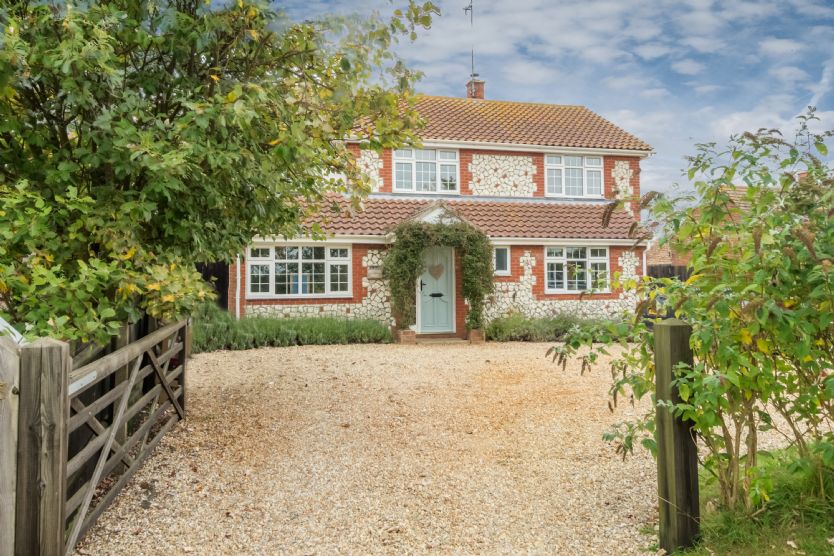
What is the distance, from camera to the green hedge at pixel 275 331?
40.7 feet

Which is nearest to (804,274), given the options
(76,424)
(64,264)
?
(76,424)

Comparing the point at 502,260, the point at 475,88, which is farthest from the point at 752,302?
the point at 475,88

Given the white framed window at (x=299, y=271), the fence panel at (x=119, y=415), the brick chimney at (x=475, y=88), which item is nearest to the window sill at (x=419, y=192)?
the white framed window at (x=299, y=271)

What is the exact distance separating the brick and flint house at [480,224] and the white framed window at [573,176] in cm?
3

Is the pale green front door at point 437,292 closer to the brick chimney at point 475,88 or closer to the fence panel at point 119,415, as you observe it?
the brick chimney at point 475,88

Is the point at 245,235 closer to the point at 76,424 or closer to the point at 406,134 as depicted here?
the point at 406,134

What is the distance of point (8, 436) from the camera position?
254 centimetres

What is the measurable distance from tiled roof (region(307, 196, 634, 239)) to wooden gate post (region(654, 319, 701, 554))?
12087 millimetres

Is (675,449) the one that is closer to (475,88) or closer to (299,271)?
(299,271)

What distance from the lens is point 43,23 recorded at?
3.98 metres

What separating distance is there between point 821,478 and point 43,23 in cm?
582

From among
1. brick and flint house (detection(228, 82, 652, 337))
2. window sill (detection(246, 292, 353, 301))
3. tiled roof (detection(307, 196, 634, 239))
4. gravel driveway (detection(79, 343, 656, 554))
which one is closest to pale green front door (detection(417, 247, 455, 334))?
brick and flint house (detection(228, 82, 652, 337))

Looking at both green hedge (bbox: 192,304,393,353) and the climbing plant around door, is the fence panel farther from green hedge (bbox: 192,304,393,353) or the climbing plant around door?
the climbing plant around door

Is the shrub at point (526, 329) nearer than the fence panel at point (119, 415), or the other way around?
the fence panel at point (119, 415)
